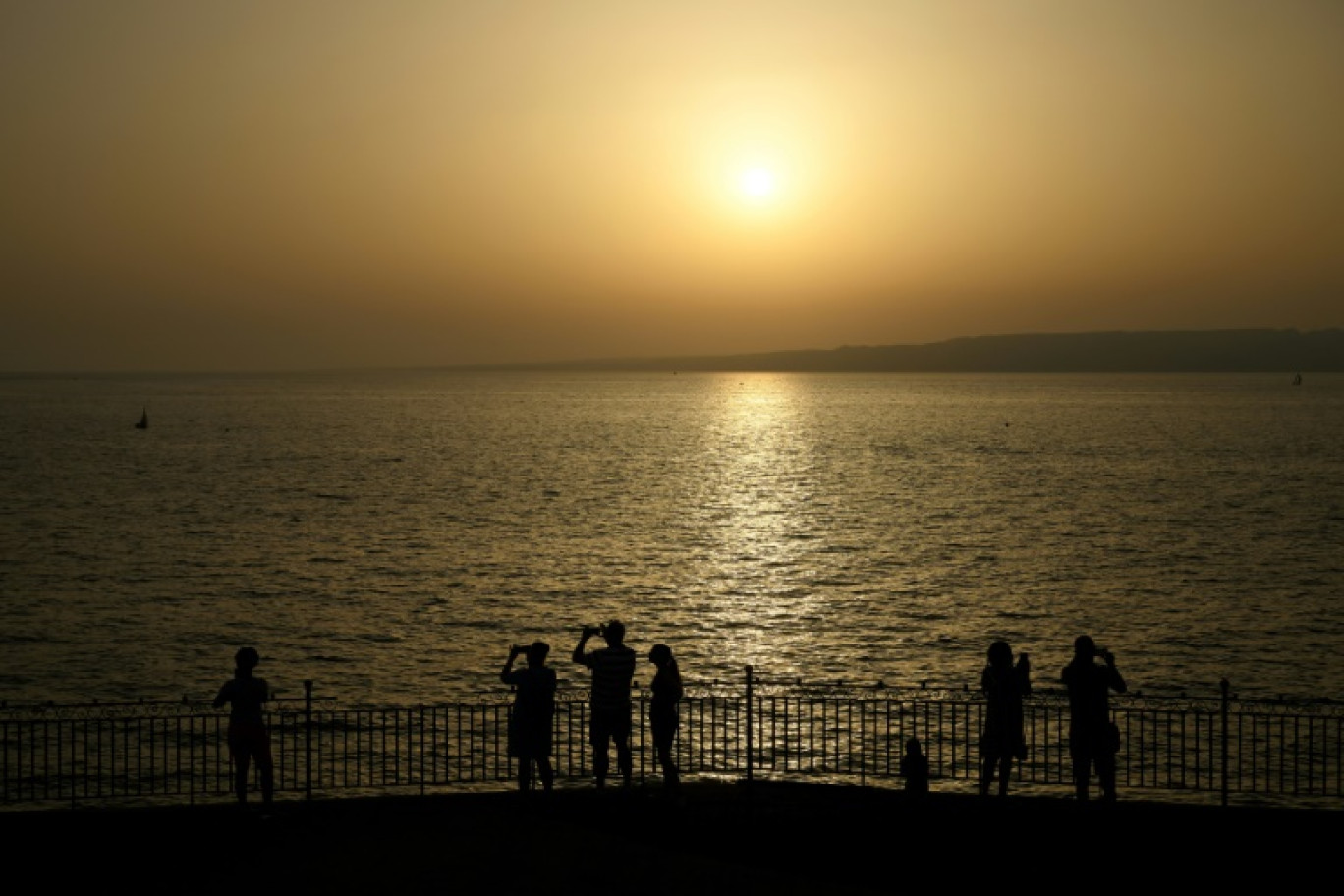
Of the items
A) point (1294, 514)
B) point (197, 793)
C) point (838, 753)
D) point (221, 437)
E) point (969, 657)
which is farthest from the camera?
point (221, 437)

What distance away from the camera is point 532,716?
51.3ft

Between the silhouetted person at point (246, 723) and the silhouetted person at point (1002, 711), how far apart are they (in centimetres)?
830

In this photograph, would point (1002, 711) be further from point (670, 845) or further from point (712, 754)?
point (712, 754)

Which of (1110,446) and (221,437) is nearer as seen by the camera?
(1110,446)

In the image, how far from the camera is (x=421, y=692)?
3328 cm

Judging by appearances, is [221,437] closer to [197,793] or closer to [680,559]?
[680,559]

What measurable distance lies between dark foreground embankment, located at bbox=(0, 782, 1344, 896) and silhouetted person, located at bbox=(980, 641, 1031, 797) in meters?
0.59

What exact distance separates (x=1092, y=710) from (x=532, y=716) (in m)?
6.50

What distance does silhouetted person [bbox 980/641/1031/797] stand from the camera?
A: 1539 cm

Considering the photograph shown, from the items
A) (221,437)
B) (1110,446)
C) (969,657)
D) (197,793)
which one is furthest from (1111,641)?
(221,437)

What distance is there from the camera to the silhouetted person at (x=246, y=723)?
14930 millimetres

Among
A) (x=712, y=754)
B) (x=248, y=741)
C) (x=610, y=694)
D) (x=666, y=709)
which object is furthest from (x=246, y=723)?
(x=712, y=754)

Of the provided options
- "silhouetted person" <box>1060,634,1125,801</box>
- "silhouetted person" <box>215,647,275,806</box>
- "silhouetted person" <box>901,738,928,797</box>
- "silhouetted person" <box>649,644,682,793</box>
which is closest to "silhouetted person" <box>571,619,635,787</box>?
"silhouetted person" <box>649,644,682,793</box>

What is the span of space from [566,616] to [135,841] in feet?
98.6
